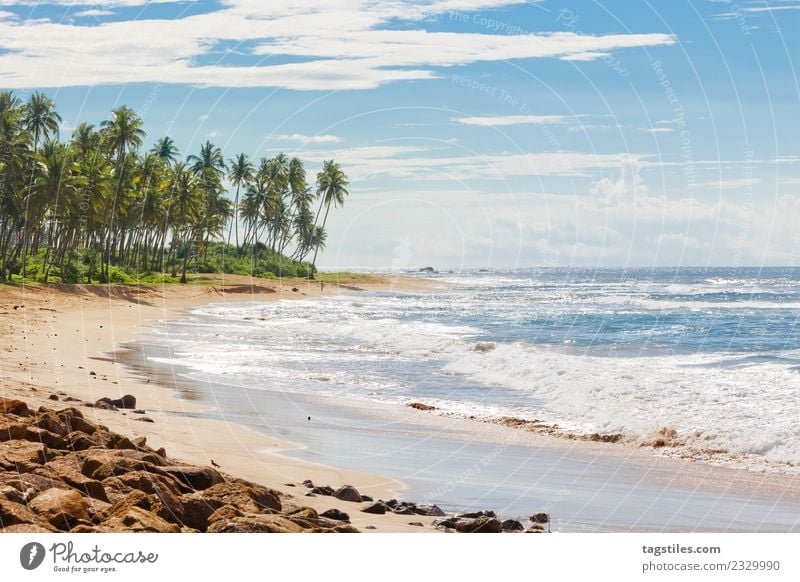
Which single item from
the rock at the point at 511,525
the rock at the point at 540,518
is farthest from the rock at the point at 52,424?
the rock at the point at 540,518

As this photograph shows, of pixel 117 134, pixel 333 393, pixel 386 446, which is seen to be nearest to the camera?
pixel 386 446

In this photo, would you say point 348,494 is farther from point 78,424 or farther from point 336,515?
point 78,424

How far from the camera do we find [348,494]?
43.1 feet

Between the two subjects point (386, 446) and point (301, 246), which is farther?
point (301, 246)

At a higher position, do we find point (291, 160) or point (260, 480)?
point (291, 160)

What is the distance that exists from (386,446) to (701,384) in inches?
514

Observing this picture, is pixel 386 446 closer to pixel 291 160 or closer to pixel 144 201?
pixel 144 201

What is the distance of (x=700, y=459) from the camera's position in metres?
18.8

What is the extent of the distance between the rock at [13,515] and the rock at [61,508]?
172 mm

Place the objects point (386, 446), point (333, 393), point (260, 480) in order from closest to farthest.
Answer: point (260, 480) → point (386, 446) → point (333, 393)

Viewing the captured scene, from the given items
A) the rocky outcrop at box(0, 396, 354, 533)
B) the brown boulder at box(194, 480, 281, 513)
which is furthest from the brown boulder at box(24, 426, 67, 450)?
the brown boulder at box(194, 480, 281, 513)

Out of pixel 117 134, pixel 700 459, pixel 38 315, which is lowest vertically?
pixel 38 315

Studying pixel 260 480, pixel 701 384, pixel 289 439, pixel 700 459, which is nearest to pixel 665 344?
pixel 701 384

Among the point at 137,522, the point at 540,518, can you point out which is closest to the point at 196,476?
the point at 137,522
